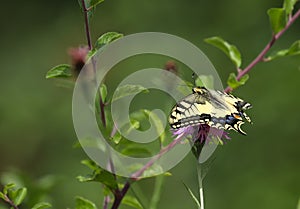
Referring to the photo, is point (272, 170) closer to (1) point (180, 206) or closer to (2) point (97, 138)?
(1) point (180, 206)

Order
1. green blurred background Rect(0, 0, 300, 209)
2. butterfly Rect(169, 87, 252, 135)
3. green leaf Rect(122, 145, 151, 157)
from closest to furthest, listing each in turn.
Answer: butterfly Rect(169, 87, 252, 135) → green leaf Rect(122, 145, 151, 157) → green blurred background Rect(0, 0, 300, 209)

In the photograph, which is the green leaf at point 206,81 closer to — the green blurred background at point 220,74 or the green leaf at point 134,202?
the green leaf at point 134,202

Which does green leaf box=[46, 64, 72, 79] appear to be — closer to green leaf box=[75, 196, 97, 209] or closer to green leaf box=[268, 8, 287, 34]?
green leaf box=[75, 196, 97, 209]

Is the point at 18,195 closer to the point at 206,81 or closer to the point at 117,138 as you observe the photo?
the point at 117,138

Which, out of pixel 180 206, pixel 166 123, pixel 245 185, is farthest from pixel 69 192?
pixel 166 123

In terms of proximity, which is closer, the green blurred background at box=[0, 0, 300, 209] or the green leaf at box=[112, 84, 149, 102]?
the green leaf at box=[112, 84, 149, 102]

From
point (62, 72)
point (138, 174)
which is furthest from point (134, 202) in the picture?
point (62, 72)

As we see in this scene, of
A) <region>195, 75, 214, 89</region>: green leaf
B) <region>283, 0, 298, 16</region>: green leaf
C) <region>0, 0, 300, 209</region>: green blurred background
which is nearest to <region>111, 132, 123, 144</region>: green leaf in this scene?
<region>195, 75, 214, 89</region>: green leaf

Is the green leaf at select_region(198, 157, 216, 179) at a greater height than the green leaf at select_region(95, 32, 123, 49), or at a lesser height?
lesser
